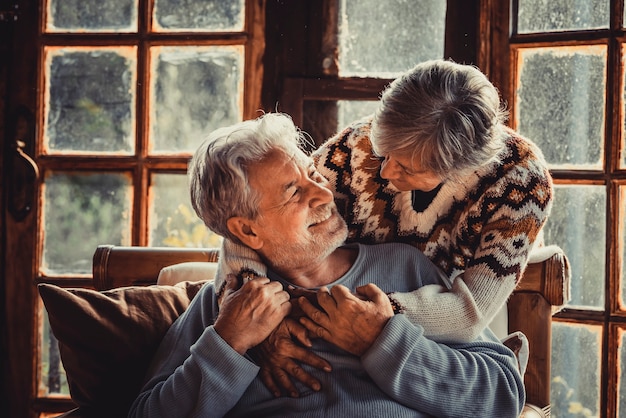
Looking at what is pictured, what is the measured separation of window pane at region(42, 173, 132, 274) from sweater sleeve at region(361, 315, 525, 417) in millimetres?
1612

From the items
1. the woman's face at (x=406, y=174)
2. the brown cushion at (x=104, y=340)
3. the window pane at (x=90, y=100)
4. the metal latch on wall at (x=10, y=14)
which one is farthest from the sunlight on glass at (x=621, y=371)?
the metal latch on wall at (x=10, y=14)

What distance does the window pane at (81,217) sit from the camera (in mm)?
2777

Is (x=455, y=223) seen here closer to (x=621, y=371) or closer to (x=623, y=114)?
(x=623, y=114)

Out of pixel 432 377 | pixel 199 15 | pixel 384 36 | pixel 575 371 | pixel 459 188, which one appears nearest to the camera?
pixel 432 377

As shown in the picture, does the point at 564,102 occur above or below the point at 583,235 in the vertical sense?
above

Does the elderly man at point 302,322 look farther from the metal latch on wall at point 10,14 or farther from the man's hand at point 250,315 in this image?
the metal latch on wall at point 10,14

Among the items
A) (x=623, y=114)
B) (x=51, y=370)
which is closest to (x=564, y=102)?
(x=623, y=114)

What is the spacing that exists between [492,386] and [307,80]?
4.76 feet

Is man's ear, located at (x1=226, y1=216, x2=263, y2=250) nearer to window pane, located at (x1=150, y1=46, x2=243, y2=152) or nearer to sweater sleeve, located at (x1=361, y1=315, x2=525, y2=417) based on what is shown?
sweater sleeve, located at (x1=361, y1=315, x2=525, y2=417)

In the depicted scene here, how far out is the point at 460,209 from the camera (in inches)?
68.3

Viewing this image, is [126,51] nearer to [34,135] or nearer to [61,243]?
[34,135]

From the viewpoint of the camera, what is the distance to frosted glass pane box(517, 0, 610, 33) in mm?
2402

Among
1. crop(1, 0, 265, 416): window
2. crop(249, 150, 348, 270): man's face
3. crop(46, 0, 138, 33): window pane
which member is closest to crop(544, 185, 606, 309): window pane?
crop(249, 150, 348, 270): man's face

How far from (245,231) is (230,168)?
167 mm
